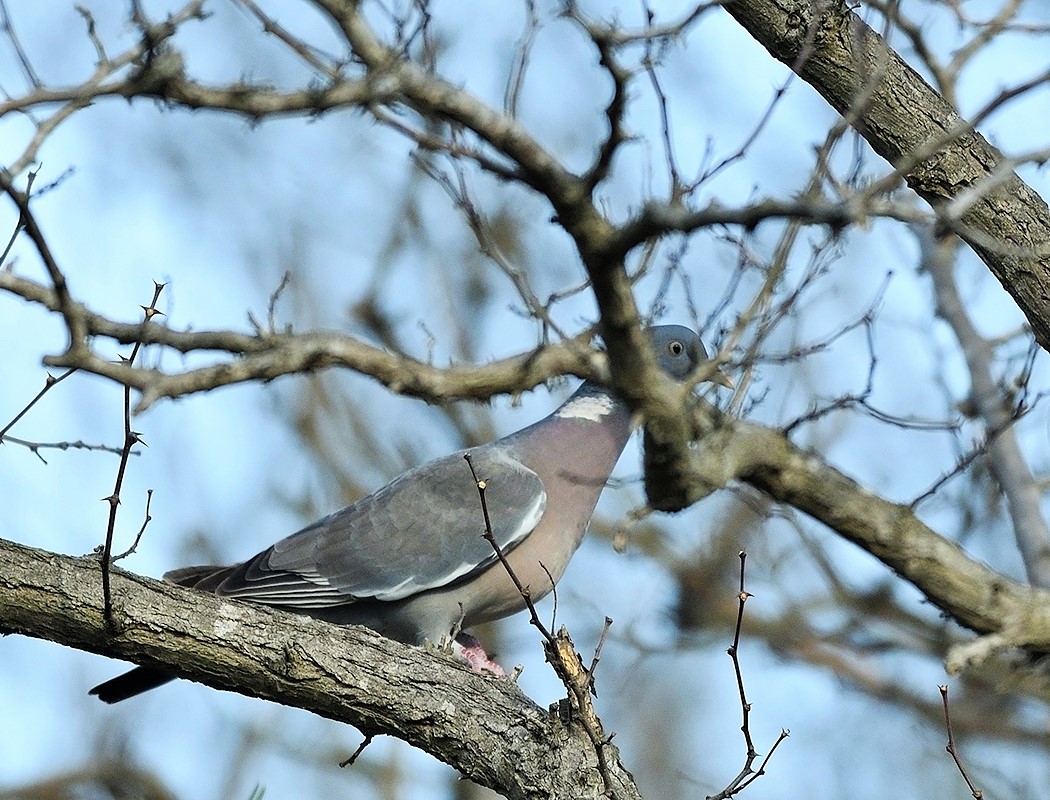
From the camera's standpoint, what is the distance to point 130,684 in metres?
3.91

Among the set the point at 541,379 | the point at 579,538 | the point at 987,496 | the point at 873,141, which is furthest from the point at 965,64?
the point at 541,379

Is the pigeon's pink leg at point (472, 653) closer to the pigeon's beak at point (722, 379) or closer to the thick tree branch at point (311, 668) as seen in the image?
the thick tree branch at point (311, 668)

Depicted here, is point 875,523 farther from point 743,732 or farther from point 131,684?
point 131,684

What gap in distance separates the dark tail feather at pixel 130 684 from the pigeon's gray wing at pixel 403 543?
63 cm

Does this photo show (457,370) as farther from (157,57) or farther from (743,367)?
(157,57)

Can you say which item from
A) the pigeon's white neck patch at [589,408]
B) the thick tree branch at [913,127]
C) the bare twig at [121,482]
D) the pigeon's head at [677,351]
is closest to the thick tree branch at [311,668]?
the bare twig at [121,482]

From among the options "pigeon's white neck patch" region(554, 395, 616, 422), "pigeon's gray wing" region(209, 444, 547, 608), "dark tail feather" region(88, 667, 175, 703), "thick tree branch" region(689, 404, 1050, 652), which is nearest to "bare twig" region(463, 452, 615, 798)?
"thick tree branch" region(689, 404, 1050, 652)

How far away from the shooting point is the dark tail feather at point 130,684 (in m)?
3.86

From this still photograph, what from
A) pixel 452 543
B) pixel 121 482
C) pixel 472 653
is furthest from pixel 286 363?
pixel 472 653

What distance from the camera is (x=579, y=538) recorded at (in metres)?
4.69

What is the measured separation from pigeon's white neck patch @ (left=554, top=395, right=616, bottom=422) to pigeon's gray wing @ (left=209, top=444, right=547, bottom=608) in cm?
33

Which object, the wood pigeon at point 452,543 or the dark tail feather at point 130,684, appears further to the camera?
the wood pigeon at point 452,543

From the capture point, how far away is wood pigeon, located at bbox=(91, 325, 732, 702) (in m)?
4.45

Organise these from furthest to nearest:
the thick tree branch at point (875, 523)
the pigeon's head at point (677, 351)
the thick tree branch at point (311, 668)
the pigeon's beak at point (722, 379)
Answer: the pigeon's head at point (677, 351), the thick tree branch at point (311, 668), the pigeon's beak at point (722, 379), the thick tree branch at point (875, 523)
